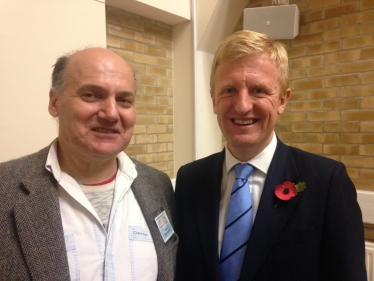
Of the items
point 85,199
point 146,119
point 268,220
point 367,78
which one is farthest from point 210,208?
point 367,78

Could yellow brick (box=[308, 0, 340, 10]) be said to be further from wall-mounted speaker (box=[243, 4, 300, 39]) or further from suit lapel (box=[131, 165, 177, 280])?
suit lapel (box=[131, 165, 177, 280])

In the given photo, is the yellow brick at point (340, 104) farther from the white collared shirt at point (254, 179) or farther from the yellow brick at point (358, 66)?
the white collared shirt at point (254, 179)

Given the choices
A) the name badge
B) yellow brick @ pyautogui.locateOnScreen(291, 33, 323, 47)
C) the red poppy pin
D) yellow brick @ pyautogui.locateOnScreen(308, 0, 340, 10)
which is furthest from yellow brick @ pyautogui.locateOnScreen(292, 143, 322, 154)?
the name badge

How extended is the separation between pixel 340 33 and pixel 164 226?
230 cm

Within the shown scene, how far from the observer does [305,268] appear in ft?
3.93

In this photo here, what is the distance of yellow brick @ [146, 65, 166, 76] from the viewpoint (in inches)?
119

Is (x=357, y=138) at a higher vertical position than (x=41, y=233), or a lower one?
higher

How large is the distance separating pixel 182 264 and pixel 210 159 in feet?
1.71

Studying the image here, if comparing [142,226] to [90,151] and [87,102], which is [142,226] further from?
[87,102]

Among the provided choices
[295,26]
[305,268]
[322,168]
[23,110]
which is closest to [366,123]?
[295,26]

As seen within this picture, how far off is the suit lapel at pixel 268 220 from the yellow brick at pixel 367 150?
1.64 m

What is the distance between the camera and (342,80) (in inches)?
105

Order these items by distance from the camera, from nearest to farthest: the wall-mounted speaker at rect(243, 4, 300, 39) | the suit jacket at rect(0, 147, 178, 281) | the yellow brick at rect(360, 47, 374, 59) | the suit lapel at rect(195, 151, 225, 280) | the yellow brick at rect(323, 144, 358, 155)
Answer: the suit jacket at rect(0, 147, 178, 281) < the suit lapel at rect(195, 151, 225, 280) < the yellow brick at rect(360, 47, 374, 59) < the yellow brick at rect(323, 144, 358, 155) < the wall-mounted speaker at rect(243, 4, 300, 39)

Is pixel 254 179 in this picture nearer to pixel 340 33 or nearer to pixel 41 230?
pixel 41 230
